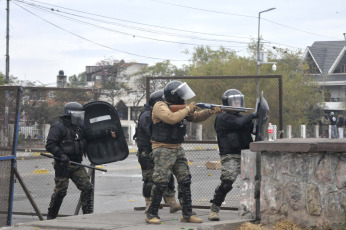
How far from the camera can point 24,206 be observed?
1309 centimetres

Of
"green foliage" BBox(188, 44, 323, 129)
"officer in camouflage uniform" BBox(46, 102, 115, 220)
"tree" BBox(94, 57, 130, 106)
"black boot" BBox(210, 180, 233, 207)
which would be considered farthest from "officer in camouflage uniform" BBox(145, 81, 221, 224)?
"tree" BBox(94, 57, 130, 106)

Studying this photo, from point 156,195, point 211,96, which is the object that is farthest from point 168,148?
point 211,96

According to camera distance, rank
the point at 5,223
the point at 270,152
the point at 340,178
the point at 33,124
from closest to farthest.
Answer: the point at 340,178 < the point at 270,152 < the point at 5,223 < the point at 33,124

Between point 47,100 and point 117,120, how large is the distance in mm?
1385

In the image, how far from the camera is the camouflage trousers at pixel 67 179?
1037cm

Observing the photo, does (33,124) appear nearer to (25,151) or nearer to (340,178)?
(25,151)

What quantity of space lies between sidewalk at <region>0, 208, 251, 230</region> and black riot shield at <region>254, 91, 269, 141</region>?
3.69ft

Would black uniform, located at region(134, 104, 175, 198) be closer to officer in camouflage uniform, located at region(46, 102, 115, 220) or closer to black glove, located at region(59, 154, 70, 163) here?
officer in camouflage uniform, located at region(46, 102, 115, 220)

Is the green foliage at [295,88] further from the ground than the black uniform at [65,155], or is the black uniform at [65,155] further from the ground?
the green foliage at [295,88]

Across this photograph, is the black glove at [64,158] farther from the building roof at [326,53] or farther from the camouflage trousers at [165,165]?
the building roof at [326,53]

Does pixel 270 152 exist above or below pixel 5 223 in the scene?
above

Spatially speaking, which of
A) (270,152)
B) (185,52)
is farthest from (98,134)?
(185,52)

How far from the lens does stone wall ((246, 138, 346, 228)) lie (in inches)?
305

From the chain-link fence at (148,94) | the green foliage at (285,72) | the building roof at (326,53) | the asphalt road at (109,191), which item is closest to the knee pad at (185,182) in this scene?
the chain-link fence at (148,94)
